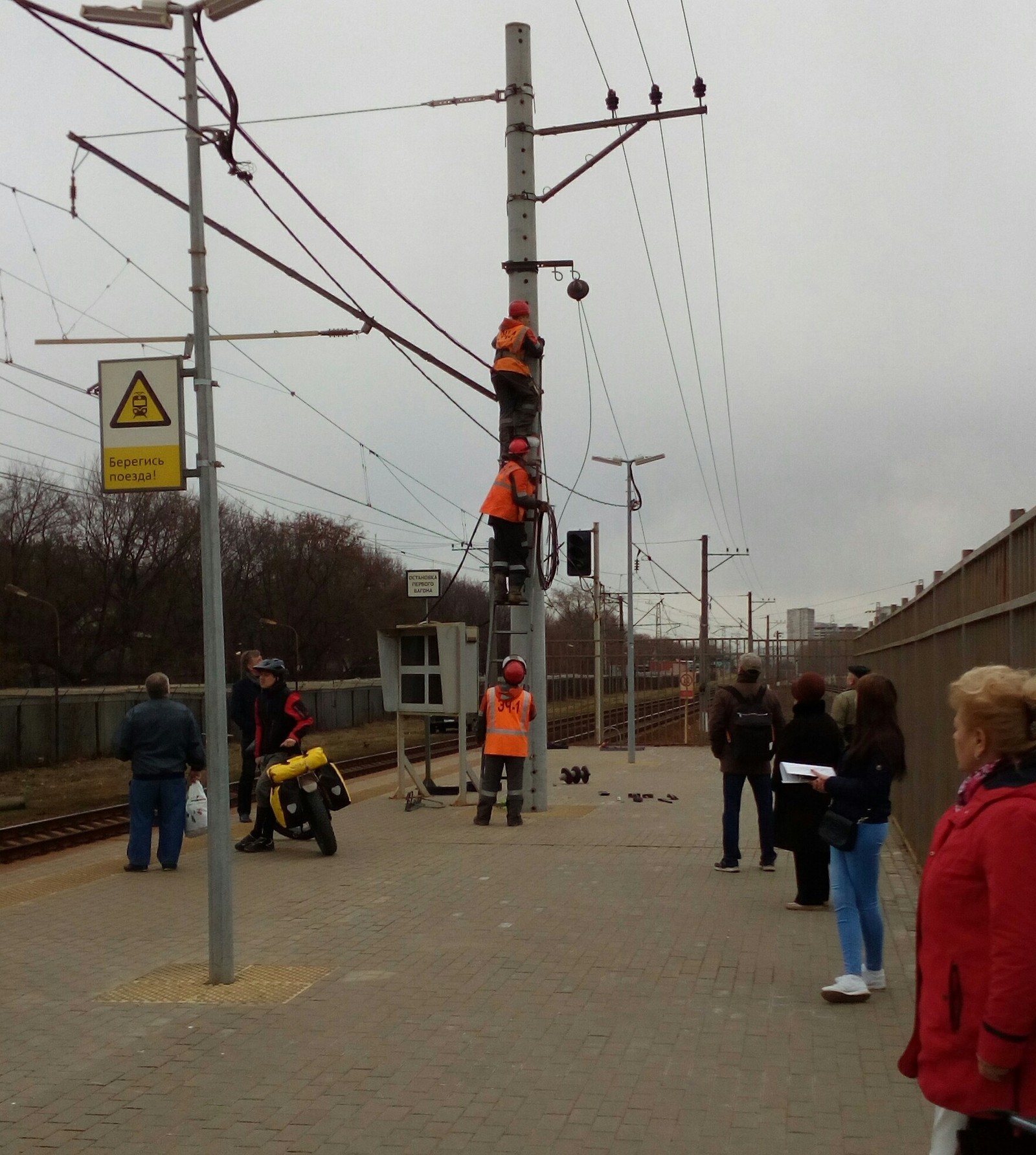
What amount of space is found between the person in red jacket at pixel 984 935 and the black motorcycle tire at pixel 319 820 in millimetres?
9061

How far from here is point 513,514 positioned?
48.6 feet

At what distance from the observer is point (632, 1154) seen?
469 centimetres

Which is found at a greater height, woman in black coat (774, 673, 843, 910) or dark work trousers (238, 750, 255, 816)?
woman in black coat (774, 673, 843, 910)

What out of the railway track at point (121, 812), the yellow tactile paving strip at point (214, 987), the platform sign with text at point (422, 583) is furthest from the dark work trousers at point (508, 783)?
the yellow tactile paving strip at point (214, 987)

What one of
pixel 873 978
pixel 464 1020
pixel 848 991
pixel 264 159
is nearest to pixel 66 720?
pixel 264 159

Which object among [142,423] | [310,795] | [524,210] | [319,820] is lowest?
[319,820]

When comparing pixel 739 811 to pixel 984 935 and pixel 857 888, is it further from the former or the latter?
pixel 984 935

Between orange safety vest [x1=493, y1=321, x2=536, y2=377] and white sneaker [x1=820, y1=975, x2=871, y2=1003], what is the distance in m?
9.53

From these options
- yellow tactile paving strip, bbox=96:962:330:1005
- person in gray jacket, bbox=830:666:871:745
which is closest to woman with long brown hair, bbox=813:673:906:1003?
yellow tactile paving strip, bbox=96:962:330:1005

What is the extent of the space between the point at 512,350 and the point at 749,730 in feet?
20.6

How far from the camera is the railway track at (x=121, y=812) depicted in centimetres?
1423

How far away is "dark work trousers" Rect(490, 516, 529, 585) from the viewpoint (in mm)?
14883

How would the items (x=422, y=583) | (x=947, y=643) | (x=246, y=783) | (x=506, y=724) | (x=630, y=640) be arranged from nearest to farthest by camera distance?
(x=947, y=643) < (x=506, y=724) < (x=246, y=783) < (x=422, y=583) < (x=630, y=640)

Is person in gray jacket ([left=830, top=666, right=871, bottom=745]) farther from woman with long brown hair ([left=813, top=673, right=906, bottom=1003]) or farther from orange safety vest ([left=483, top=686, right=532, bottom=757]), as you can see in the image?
woman with long brown hair ([left=813, top=673, right=906, bottom=1003])
